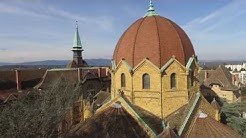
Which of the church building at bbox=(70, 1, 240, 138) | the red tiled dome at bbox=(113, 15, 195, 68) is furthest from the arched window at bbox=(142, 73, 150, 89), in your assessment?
the red tiled dome at bbox=(113, 15, 195, 68)

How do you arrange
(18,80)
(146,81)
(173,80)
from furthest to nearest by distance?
(18,80) < (146,81) < (173,80)

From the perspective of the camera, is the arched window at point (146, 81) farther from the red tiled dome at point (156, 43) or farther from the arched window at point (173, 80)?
the arched window at point (173, 80)

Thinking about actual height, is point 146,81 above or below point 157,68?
below

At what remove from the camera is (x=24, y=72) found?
207 feet

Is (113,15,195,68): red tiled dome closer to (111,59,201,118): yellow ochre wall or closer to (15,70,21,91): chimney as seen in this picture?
(111,59,201,118): yellow ochre wall

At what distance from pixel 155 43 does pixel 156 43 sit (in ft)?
0.27

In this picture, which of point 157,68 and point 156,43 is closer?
point 157,68

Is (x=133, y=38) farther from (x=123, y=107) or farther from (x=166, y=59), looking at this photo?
(x=123, y=107)

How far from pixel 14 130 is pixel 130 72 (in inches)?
544

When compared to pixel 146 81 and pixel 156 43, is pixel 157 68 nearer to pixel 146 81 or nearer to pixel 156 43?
pixel 146 81

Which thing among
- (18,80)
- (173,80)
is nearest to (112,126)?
(173,80)

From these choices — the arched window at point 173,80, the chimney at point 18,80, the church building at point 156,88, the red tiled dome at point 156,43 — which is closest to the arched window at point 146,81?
the church building at point 156,88

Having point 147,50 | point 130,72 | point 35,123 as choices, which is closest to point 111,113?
point 130,72

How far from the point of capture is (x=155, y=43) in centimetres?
2556
